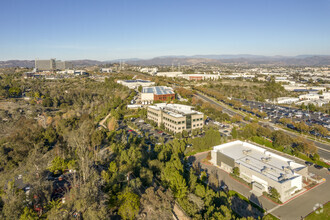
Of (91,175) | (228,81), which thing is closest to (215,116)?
(91,175)

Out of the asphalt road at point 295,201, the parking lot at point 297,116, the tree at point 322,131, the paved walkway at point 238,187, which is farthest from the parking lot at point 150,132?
the parking lot at point 297,116

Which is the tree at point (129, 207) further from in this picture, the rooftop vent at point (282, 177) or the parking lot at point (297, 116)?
the parking lot at point (297, 116)

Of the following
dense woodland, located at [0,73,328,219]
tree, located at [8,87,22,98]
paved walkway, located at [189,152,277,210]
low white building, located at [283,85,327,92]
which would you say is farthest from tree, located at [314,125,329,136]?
tree, located at [8,87,22,98]

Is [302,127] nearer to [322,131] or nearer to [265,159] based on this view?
[322,131]

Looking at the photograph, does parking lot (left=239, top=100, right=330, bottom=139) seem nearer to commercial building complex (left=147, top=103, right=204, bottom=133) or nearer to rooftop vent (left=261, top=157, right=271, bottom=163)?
commercial building complex (left=147, top=103, right=204, bottom=133)

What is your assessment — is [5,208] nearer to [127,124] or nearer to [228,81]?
[127,124]

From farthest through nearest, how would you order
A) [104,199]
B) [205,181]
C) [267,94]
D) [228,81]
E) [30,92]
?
[228,81] < [267,94] < [30,92] < [205,181] < [104,199]

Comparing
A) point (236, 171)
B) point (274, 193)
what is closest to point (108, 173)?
point (236, 171)

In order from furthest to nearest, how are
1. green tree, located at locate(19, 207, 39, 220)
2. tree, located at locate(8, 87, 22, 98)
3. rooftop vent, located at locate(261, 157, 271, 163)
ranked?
tree, located at locate(8, 87, 22, 98) → rooftop vent, located at locate(261, 157, 271, 163) → green tree, located at locate(19, 207, 39, 220)
